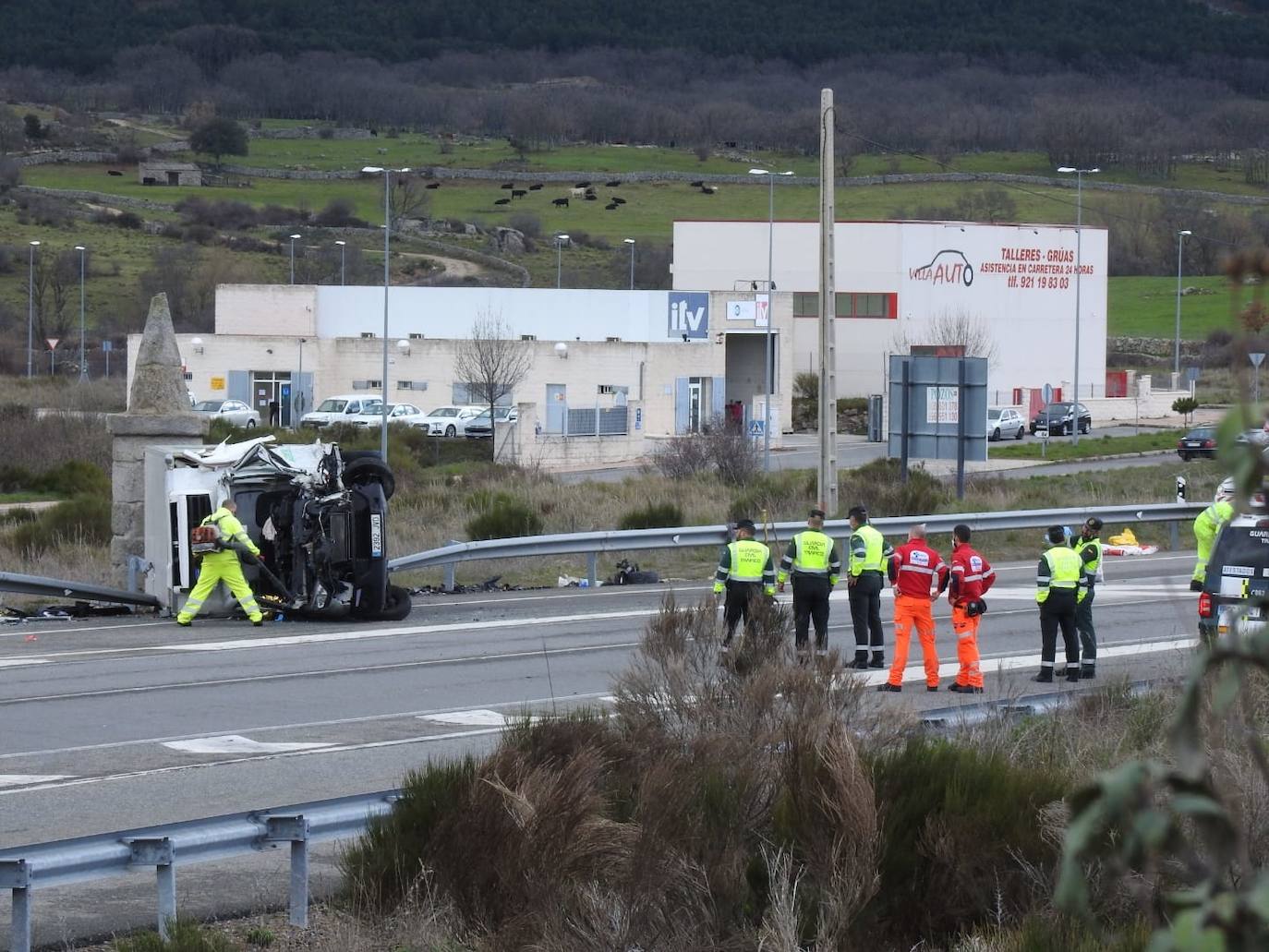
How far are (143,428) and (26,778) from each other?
10831 millimetres

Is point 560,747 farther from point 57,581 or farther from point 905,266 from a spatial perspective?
point 905,266

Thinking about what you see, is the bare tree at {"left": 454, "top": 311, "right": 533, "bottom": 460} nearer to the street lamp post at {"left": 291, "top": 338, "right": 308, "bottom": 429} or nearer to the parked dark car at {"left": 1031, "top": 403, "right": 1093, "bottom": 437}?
the street lamp post at {"left": 291, "top": 338, "right": 308, "bottom": 429}

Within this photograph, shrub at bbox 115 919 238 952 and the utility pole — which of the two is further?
the utility pole

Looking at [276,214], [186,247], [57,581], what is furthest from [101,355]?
[57,581]

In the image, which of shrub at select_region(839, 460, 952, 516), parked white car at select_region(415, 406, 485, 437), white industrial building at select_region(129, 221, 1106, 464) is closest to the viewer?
shrub at select_region(839, 460, 952, 516)

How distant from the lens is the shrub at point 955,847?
26.6 feet

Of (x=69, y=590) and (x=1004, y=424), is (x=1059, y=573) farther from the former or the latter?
(x=1004, y=424)

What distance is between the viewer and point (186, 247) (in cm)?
11375

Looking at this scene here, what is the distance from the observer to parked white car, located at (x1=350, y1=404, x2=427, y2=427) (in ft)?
196

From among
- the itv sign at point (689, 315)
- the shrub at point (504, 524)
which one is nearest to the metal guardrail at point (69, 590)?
the shrub at point (504, 524)

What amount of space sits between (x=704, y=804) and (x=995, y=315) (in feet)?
240

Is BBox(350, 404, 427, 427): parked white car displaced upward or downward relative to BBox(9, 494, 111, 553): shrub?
upward

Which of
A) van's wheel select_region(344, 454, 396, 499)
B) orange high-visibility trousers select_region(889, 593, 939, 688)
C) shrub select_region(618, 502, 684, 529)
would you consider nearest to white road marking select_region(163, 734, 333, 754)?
orange high-visibility trousers select_region(889, 593, 939, 688)

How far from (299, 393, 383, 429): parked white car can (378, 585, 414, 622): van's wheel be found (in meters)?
37.1
